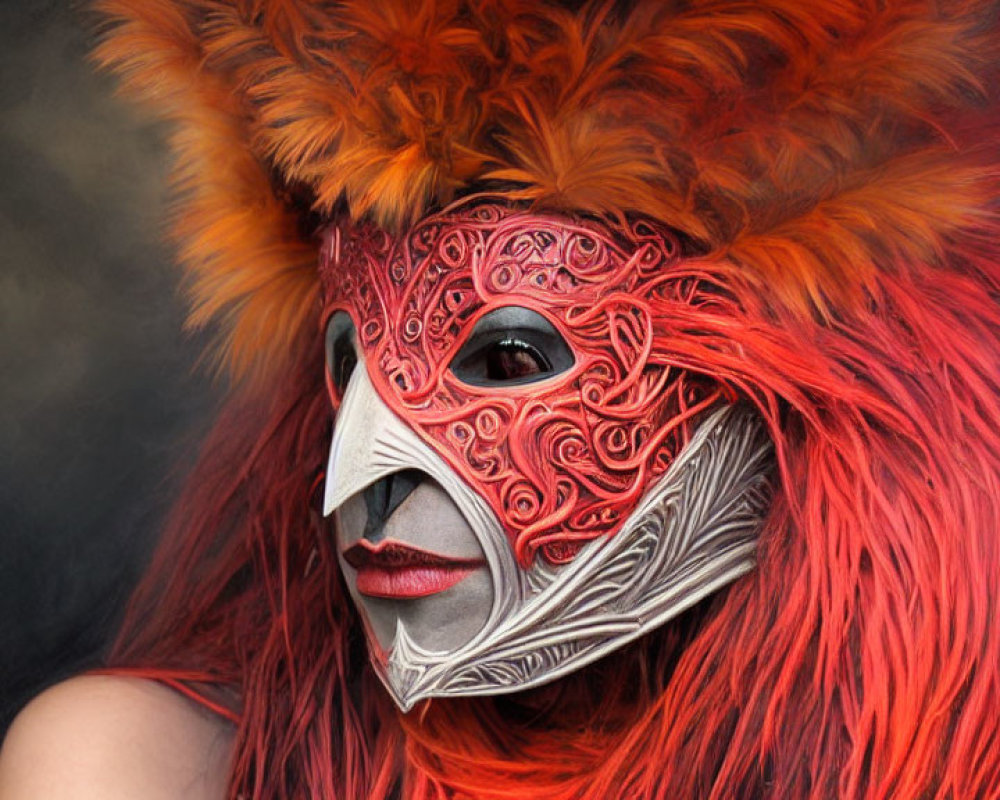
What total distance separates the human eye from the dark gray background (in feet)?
1.63

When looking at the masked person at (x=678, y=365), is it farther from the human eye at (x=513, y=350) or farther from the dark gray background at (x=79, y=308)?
the dark gray background at (x=79, y=308)

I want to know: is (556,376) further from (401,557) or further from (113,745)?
(113,745)

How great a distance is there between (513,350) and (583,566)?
193 millimetres

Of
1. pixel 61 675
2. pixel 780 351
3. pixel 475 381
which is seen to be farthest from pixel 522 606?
pixel 61 675

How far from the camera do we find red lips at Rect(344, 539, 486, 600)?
1.32 metres

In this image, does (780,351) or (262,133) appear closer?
(780,351)

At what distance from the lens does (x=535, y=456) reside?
4.27ft

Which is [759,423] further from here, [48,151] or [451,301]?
[48,151]

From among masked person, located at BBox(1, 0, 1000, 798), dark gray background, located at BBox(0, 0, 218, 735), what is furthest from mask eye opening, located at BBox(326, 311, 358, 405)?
dark gray background, located at BBox(0, 0, 218, 735)

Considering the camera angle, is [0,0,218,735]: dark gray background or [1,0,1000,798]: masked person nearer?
[1,0,1000,798]: masked person

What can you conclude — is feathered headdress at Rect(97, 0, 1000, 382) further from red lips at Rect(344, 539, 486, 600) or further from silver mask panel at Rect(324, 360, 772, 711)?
red lips at Rect(344, 539, 486, 600)

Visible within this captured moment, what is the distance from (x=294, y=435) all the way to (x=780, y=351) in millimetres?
564

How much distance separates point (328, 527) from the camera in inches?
63.4

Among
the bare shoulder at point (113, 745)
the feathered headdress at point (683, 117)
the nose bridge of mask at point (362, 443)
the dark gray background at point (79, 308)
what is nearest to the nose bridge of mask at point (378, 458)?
the nose bridge of mask at point (362, 443)
